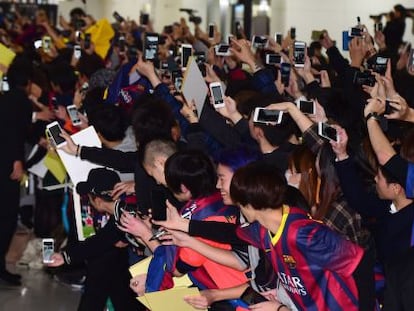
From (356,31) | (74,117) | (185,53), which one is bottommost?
(74,117)

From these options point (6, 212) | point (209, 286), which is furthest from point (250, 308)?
point (6, 212)

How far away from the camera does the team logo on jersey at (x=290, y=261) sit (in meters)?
3.13

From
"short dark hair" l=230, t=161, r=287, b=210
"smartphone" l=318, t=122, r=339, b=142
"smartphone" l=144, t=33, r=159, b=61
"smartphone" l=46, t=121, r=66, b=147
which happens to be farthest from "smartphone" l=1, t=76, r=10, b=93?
"short dark hair" l=230, t=161, r=287, b=210

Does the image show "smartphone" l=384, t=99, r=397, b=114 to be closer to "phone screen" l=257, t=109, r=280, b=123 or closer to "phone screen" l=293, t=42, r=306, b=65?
"phone screen" l=257, t=109, r=280, b=123

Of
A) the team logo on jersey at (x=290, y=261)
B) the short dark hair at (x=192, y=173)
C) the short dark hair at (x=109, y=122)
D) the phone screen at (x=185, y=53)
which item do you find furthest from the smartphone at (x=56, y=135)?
the team logo on jersey at (x=290, y=261)

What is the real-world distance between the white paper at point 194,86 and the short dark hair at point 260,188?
1803 millimetres

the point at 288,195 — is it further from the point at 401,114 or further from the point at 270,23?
the point at 270,23

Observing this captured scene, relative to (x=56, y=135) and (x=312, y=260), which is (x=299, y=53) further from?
(x=312, y=260)

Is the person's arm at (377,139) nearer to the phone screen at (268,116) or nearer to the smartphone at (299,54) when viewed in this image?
the phone screen at (268,116)

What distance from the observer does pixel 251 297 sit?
11.8ft

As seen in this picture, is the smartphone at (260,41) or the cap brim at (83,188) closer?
the cap brim at (83,188)

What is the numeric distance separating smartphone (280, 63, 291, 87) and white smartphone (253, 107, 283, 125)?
1531 millimetres

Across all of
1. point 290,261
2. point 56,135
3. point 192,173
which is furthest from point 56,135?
point 290,261

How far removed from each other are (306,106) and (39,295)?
2.65 metres
